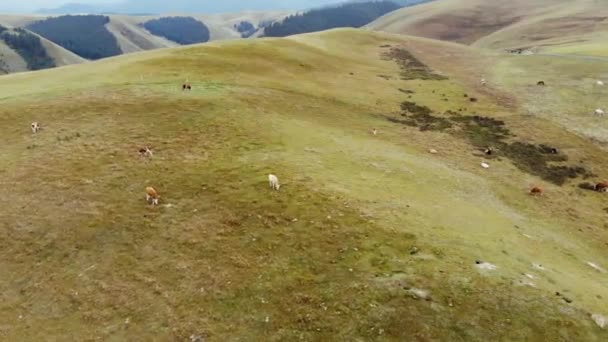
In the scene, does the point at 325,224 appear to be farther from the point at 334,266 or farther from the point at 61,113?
the point at 61,113

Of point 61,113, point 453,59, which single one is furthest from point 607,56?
point 61,113

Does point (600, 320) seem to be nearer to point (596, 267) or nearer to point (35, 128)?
point (596, 267)

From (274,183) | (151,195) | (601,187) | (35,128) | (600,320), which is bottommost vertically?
(601,187)

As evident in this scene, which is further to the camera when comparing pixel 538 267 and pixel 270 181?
pixel 270 181

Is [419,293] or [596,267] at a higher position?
[419,293]

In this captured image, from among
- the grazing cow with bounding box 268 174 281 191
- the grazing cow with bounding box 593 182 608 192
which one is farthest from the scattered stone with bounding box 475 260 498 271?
the grazing cow with bounding box 593 182 608 192

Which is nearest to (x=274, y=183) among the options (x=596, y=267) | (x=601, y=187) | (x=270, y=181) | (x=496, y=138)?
(x=270, y=181)
